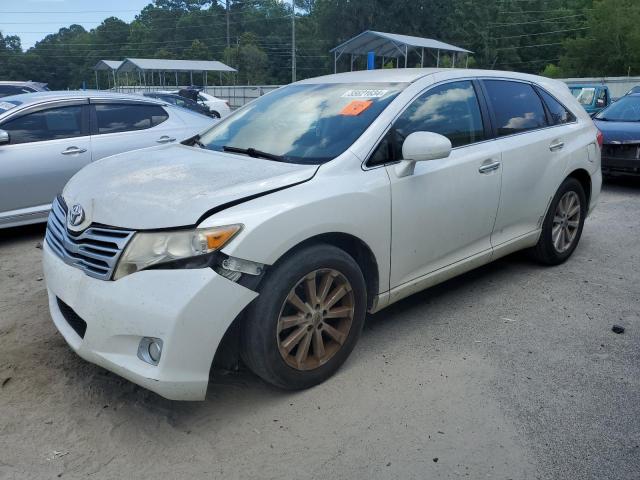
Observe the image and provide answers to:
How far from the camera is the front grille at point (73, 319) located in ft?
9.63

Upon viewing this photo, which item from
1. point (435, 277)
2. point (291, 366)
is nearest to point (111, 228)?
point (291, 366)

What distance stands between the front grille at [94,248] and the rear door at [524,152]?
2.73m

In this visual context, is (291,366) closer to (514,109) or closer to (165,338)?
(165,338)

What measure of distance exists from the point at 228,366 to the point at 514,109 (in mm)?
3008

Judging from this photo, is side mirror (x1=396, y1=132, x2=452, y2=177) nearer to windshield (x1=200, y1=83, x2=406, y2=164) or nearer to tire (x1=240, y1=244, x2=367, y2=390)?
windshield (x1=200, y1=83, x2=406, y2=164)

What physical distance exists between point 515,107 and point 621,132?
531 centimetres

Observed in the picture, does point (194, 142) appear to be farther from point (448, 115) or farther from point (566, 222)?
point (566, 222)

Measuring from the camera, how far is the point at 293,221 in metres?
2.93

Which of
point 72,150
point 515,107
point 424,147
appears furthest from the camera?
point 72,150

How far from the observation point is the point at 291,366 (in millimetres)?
3068

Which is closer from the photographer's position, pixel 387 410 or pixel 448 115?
pixel 387 410

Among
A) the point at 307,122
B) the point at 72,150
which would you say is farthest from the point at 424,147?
the point at 72,150

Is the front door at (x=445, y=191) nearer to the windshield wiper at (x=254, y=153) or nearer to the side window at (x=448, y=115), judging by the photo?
the side window at (x=448, y=115)

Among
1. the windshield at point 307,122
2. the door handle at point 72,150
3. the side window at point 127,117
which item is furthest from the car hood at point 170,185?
the side window at point 127,117
